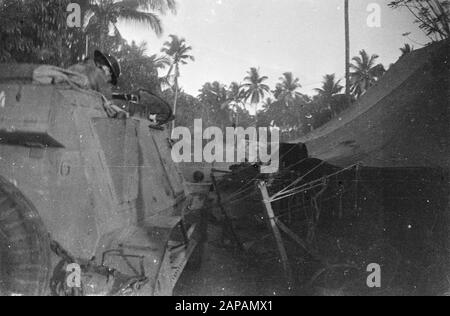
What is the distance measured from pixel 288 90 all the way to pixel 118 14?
43025 millimetres

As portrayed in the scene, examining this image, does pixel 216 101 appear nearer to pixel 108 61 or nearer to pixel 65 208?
pixel 108 61

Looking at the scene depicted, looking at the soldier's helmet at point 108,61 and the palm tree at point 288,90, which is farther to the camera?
the palm tree at point 288,90

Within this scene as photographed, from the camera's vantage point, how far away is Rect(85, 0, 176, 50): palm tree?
12.1m

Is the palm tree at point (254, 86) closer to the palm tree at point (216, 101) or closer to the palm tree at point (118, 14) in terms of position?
the palm tree at point (216, 101)

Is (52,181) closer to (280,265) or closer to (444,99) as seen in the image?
(280,265)

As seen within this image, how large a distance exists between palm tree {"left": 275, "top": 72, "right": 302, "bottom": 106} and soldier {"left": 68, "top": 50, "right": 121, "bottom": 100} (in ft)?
165

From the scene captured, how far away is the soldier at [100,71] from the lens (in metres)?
4.38

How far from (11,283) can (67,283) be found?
0.45 meters

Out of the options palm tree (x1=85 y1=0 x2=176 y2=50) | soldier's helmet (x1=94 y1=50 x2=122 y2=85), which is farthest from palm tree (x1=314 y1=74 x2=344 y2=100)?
soldier's helmet (x1=94 y1=50 x2=122 y2=85)

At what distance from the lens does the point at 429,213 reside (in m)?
5.64

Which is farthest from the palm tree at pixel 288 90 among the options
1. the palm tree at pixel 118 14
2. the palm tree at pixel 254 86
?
the palm tree at pixel 118 14

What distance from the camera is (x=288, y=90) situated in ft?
176

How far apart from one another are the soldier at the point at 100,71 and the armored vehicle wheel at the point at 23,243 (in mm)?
2147

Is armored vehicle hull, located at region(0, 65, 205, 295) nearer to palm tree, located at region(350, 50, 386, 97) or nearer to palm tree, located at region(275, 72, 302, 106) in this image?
palm tree, located at region(350, 50, 386, 97)
